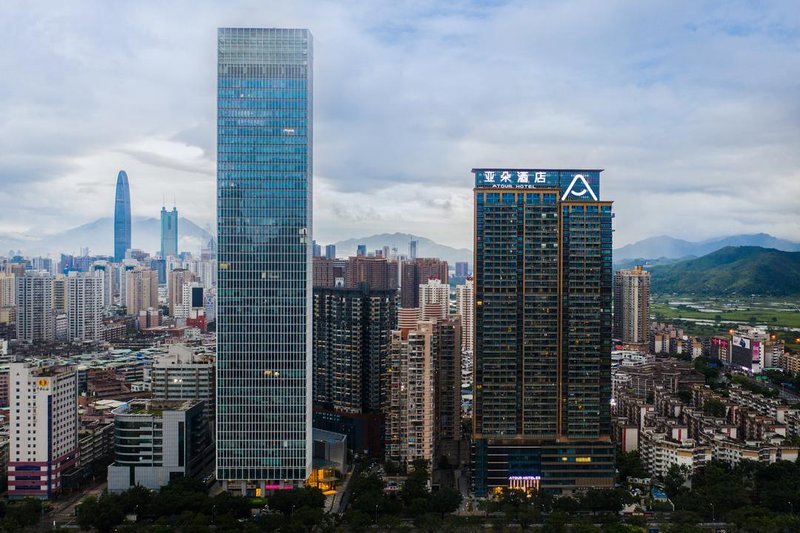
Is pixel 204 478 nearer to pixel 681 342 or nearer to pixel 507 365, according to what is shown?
pixel 507 365

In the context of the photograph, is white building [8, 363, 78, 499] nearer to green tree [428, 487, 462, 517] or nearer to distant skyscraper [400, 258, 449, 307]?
green tree [428, 487, 462, 517]

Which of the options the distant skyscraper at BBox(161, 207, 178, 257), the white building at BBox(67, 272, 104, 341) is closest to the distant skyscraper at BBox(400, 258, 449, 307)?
the white building at BBox(67, 272, 104, 341)

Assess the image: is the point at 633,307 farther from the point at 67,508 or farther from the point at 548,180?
the point at 67,508

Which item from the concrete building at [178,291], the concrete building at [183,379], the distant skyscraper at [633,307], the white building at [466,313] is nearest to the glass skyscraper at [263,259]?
the concrete building at [183,379]

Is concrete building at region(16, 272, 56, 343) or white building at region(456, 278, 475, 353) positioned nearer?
white building at region(456, 278, 475, 353)

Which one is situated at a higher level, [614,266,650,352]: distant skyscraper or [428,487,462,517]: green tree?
[614,266,650,352]: distant skyscraper

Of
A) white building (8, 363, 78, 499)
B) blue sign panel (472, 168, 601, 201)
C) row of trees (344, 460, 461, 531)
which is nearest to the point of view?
row of trees (344, 460, 461, 531)
